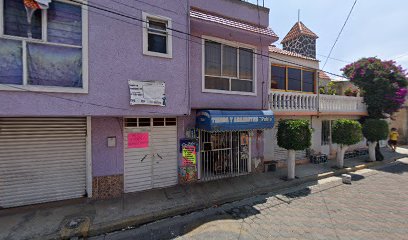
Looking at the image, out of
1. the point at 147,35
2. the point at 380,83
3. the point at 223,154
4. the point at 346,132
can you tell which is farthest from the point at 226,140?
the point at 380,83

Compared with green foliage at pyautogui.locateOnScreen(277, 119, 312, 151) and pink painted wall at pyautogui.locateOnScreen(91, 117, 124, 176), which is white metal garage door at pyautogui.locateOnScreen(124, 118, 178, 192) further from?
green foliage at pyautogui.locateOnScreen(277, 119, 312, 151)

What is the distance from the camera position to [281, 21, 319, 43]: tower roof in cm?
1453

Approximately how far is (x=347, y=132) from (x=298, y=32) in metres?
8.52

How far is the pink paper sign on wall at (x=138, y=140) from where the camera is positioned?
22.8 feet

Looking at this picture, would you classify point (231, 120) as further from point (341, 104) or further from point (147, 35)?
point (341, 104)

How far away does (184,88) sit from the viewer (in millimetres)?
6824

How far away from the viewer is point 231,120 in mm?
7348

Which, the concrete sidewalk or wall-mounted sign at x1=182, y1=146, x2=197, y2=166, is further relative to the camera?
wall-mounted sign at x1=182, y1=146, x2=197, y2=166

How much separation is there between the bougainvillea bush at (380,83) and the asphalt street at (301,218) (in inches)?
268

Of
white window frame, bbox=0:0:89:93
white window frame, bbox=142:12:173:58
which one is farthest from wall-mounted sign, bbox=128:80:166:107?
white window frame, bbox=0:0:89:93

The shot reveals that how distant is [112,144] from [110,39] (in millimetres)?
3258

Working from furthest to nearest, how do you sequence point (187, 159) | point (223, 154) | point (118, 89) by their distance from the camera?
1. point (223, 154)
2. point (187, 159)
3. point (118, 89)

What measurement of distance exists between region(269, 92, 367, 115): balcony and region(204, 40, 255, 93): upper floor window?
1.68m

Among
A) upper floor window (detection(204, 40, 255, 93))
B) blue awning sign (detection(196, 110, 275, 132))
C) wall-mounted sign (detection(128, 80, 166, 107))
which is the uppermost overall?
upper floor window (detection(204, 40, 255, 93))
